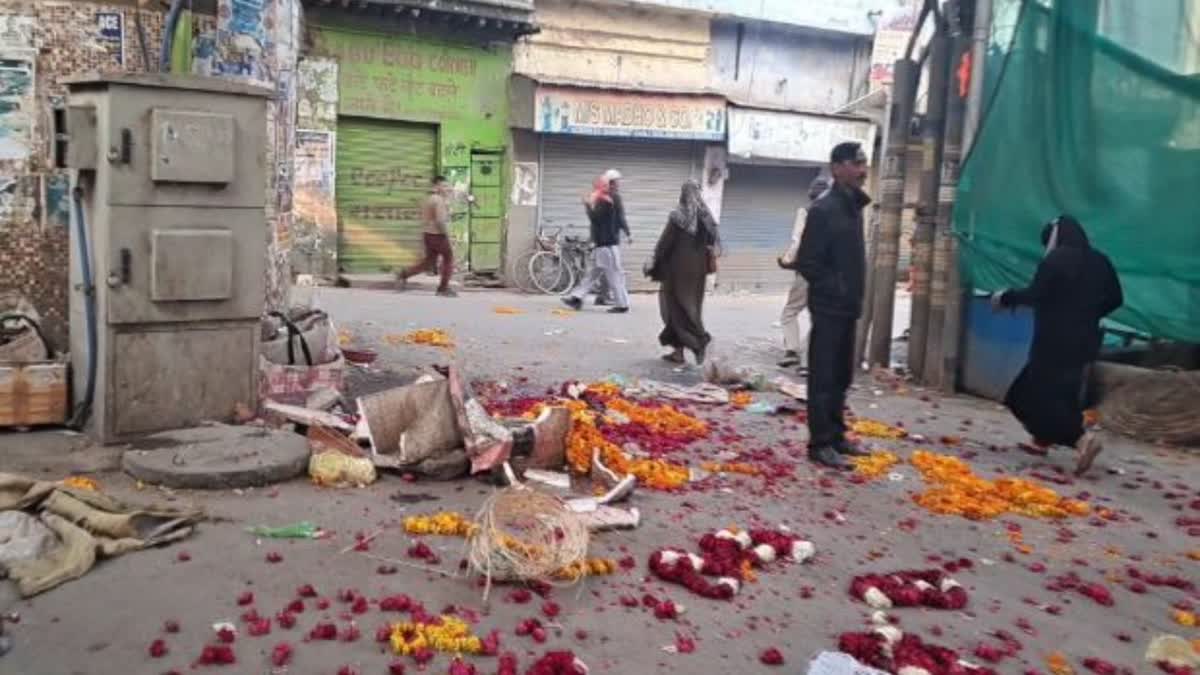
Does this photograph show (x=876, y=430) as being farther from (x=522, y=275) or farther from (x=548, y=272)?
(x=522, y=275)

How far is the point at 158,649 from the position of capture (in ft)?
11.0

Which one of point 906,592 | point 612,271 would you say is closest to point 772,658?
point 906,592

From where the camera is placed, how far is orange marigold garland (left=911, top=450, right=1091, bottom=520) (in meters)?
5.80

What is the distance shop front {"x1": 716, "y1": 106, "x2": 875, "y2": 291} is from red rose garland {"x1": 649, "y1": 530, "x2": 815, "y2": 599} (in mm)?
18211

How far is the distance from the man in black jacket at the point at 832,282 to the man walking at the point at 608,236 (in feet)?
28.0

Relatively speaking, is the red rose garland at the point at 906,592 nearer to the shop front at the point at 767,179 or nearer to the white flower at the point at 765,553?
the white flower at the point at 765,553

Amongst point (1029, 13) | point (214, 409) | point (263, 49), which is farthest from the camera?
point (1029, 13)

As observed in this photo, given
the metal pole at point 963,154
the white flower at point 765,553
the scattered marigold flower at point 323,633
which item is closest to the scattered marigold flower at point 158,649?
the scattered marigold flower at point 323,633

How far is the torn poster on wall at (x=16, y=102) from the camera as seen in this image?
6215mm

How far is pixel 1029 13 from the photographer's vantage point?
29.1ft

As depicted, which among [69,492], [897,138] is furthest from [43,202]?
[897,138]

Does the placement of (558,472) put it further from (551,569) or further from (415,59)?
(415,59)

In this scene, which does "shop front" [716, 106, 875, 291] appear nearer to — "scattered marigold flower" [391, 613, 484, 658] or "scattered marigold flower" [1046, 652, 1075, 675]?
"scattered marigold flower" [1046, 652, 1075, 675]

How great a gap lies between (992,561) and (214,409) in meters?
4.27
